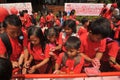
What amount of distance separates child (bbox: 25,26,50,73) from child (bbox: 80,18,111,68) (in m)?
0.52

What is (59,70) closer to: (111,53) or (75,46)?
(75,46)

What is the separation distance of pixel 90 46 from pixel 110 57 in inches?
12.0

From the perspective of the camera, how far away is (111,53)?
4027 mm

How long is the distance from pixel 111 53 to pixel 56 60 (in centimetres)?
77

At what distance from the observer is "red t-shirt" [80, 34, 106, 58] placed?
4.02 metres

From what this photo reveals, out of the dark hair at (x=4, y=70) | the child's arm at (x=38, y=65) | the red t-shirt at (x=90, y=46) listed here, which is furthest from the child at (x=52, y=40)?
the dark hair at (x=4, y=70)

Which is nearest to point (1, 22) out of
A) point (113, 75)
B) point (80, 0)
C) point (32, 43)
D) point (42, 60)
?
point (32, 43)

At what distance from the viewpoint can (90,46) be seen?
4023mm

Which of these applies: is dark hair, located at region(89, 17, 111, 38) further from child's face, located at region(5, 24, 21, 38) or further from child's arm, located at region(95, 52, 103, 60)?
child's face, located at region(5, 24, 21, 38)

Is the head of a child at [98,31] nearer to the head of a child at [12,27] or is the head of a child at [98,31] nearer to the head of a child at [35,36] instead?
the head of a child at [35,36]

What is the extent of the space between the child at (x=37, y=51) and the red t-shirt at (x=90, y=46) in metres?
0.51

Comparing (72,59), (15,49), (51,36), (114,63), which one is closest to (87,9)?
(51,36)

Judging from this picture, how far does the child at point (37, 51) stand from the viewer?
3.89 meters

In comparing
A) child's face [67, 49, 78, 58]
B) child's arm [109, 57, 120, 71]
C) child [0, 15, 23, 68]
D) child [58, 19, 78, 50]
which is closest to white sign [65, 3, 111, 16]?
child [58, 19, 78, 50]
